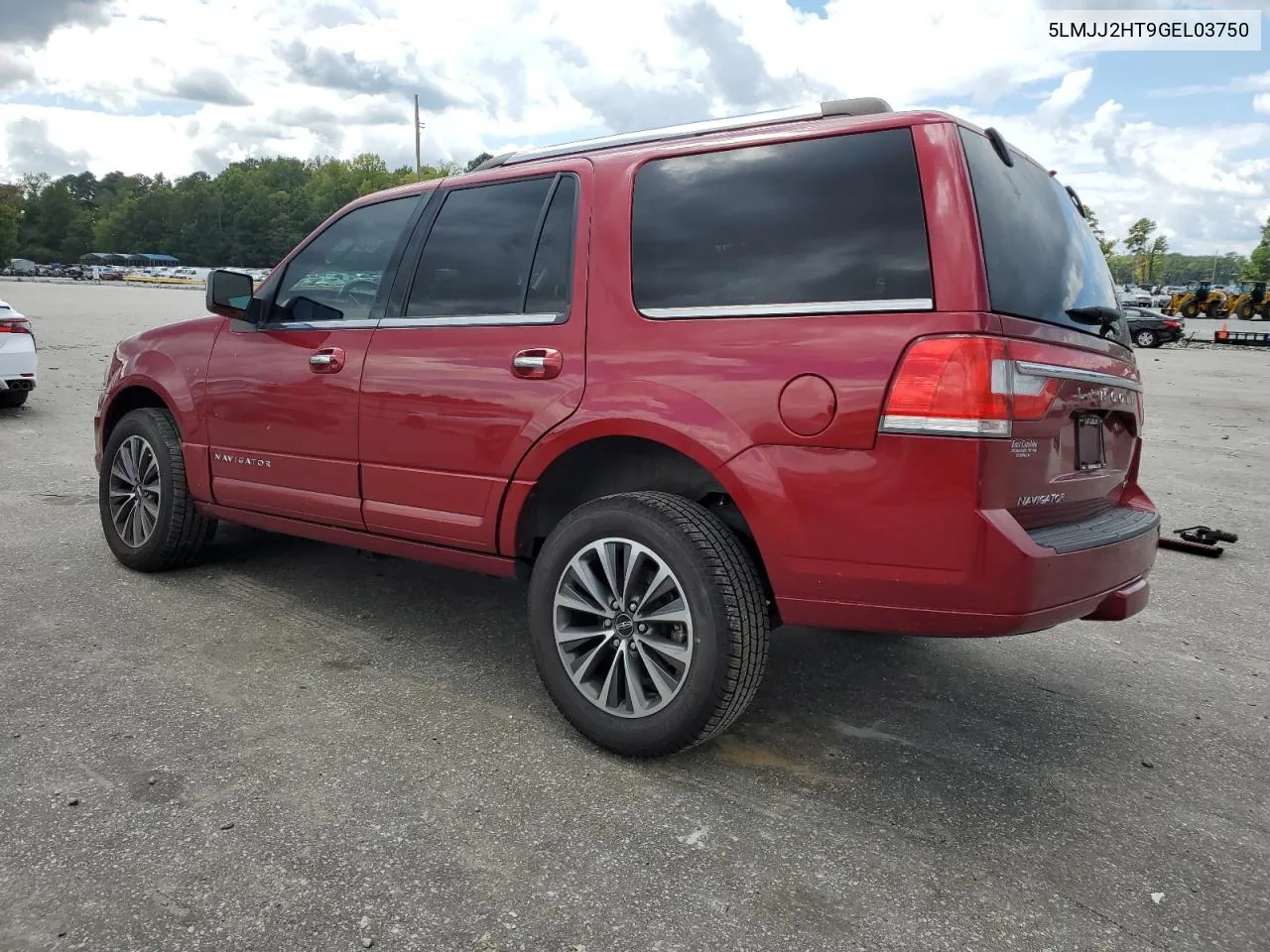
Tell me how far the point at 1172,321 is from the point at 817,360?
104 ft

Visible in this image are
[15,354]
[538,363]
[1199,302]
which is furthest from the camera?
[1199,302]

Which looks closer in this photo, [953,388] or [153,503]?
[953,388]

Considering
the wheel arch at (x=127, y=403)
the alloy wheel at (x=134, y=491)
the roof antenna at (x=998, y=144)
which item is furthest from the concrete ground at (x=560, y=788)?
the roof antenna at (x=998, y=144)

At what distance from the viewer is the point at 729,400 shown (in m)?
2.88

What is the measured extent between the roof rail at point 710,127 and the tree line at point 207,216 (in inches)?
4859

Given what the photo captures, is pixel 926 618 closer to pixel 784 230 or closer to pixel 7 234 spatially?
pixel 784 230

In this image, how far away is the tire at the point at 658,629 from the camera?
287cm

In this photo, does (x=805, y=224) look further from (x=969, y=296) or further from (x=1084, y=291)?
(x=1084, y=291)

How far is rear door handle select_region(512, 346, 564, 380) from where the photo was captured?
10.8 ft

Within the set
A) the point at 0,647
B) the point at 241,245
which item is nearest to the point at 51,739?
the point at 0,647

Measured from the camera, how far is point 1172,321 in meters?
29.9

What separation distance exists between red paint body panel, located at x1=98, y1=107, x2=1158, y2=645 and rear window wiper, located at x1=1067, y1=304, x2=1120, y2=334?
72 millimetres

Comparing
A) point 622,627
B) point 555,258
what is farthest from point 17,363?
point 622,627

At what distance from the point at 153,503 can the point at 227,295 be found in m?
1.16
